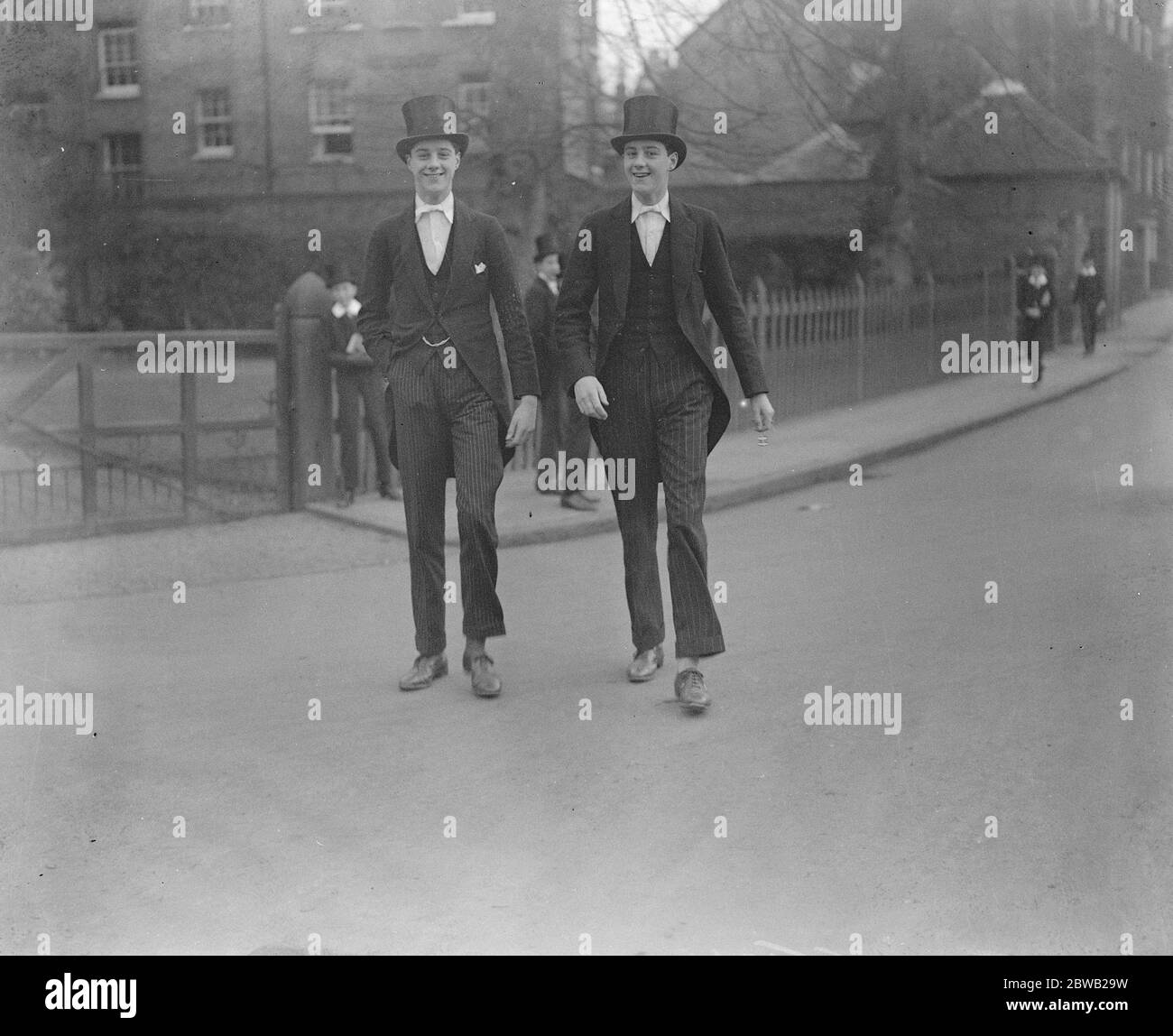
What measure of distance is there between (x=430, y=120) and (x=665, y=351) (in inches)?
47.9

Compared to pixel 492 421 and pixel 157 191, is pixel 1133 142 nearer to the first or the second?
pixel 492 421

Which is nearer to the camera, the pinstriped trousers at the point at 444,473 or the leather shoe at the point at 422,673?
the pinstriped trousers at the point at 444,473

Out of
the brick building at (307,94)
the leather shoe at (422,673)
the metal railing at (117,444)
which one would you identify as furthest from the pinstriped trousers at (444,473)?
the metal railing at (117,444)

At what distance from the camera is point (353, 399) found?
11688 mm

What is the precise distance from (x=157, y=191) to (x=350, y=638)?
75.0 feet

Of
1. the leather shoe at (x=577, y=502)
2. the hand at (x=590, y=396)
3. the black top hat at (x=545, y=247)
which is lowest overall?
the leather shoe at (x=577, y=502)

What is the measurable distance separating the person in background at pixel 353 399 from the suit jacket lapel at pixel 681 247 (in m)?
5.85

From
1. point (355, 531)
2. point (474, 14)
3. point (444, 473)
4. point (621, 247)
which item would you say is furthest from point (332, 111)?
point (621, 247)

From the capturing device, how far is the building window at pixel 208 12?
916cm

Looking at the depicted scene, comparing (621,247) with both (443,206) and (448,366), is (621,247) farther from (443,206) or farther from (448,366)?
(448,366)

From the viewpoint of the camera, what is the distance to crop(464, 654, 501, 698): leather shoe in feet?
20.4

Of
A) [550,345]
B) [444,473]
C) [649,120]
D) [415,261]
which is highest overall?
[649,120]

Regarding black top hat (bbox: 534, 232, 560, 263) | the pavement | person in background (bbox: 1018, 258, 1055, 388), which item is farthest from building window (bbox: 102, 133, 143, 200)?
person in background (bbox: 1018, 258, 1055, 388)

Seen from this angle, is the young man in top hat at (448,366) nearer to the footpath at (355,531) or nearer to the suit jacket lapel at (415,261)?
the suit jacket lapel at (415,261)
